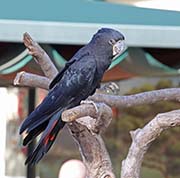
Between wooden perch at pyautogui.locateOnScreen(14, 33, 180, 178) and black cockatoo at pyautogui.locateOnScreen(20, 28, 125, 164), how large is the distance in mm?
42

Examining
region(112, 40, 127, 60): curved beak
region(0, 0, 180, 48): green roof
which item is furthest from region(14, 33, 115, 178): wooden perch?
region(0, 0, 180, 48): green roof

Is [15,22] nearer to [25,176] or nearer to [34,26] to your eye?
[34,26]

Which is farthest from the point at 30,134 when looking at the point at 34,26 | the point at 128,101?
the point at 34,26

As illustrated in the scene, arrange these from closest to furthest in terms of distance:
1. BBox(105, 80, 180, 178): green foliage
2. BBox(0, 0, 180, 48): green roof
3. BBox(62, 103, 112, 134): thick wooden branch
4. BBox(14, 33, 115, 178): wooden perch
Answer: BBox(62, 103, 112, 134): thick wooden branch < BBox(14, 33, 115, 178): wooden perch < BBox(0, 0, 180, 48): green roof < BBox(105, 80, 180, 178): green foliage

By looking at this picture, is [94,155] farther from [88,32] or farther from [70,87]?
[88,32]

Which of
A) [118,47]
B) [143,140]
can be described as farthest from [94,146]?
[118,47]

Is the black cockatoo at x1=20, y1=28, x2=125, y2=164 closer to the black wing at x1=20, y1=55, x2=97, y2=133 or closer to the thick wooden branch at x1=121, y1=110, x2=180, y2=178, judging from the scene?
the black wing at x1=20, y1=55, x2=97, y2=133

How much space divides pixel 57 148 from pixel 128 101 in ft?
11.9

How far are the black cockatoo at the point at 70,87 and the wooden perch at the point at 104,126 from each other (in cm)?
4

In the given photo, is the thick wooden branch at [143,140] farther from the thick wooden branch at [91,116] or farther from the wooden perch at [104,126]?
the thick wooden branch at [91,116]

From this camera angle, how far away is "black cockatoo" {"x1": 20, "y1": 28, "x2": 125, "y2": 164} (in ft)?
4.88

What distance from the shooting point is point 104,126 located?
1.57 meters

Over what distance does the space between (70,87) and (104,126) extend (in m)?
0.14

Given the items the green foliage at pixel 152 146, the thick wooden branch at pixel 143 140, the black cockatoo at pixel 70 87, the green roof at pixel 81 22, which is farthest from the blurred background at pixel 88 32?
the thick wooden branch at pixel 143 140
